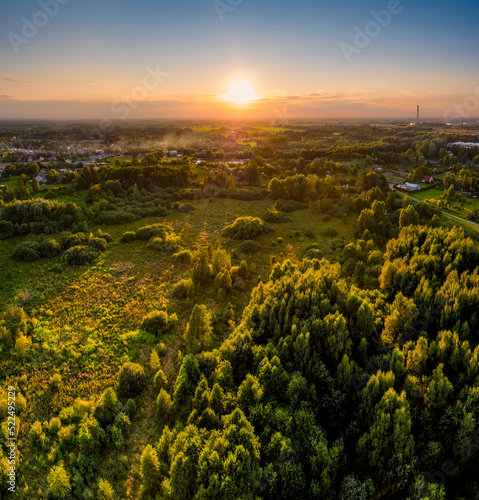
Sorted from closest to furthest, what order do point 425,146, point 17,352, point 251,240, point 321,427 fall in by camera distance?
point 321,427 → point 17,352 → point 251,240 → point 425,146

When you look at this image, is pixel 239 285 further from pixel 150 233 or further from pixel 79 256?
pixel 79 256

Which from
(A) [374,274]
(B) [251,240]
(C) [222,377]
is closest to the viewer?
(C) [222,377]

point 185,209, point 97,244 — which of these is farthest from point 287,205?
point 97,244

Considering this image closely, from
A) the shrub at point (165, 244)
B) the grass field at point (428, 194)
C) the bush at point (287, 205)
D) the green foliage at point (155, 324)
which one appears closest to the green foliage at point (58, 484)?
the green foliage at point (155, 324)

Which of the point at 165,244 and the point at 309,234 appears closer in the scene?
the point at 165,244

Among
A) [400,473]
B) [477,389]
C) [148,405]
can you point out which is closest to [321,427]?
[400,473]

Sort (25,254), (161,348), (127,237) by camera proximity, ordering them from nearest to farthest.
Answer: (161,348) → (25,254) → (127,237)

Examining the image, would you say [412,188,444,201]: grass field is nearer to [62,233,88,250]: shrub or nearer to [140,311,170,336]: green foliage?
[140,311,170,336]: green foliage

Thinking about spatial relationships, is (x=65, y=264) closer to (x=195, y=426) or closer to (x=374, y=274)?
(x=195, y=426)
